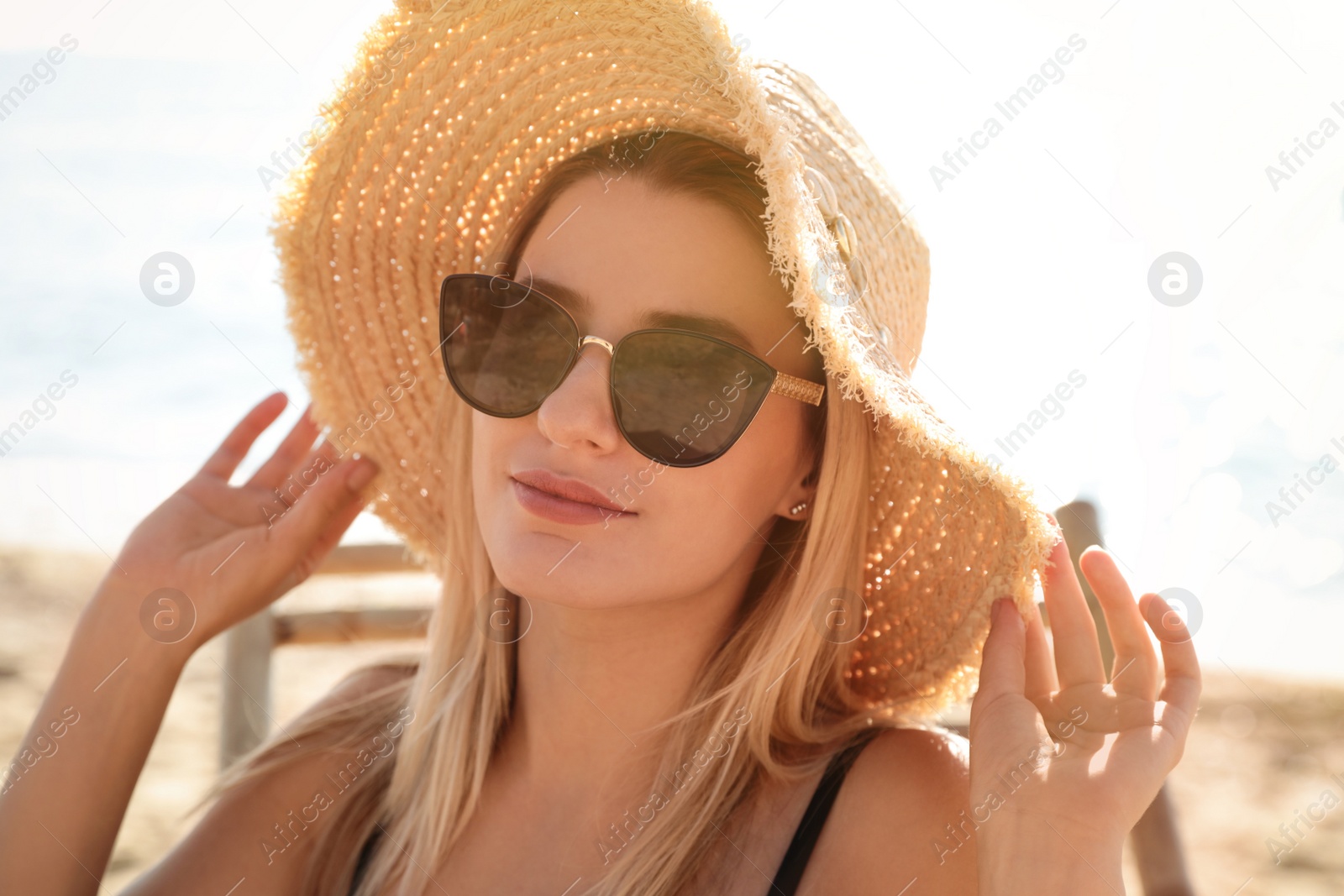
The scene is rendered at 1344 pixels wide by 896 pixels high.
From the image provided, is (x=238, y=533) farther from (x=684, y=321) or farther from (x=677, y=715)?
(x=684, y=321)

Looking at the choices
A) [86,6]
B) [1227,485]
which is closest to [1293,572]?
[1227,485]

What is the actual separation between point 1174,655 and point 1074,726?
188 mm

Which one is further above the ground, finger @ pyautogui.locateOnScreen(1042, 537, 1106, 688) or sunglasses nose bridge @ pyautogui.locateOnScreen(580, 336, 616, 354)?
finger @ pyautogui.locateOnScreen(1042, 537, 1106, 688)

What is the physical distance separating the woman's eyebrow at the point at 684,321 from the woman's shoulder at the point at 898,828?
77 centimetres

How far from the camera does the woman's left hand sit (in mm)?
1142

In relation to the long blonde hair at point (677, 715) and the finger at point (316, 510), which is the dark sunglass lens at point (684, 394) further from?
the finger at point (316, 510)

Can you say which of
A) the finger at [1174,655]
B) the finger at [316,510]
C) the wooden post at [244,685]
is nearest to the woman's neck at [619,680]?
the finger at [316,510]

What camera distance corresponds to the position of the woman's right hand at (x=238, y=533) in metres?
1.85

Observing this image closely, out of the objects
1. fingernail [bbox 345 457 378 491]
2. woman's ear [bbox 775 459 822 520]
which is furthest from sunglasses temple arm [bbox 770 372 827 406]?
fingernail [bbox 345 457 378 491]

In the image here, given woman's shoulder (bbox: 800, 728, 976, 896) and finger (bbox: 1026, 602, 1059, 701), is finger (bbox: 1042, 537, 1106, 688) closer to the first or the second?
finger (bbox: 1026, 602, 1059, 701)

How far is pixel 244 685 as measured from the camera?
7.75 ft

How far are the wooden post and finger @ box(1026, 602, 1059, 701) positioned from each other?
1941 mm

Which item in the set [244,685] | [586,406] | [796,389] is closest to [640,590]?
[586,406]

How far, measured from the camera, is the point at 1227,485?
387 centimetres
